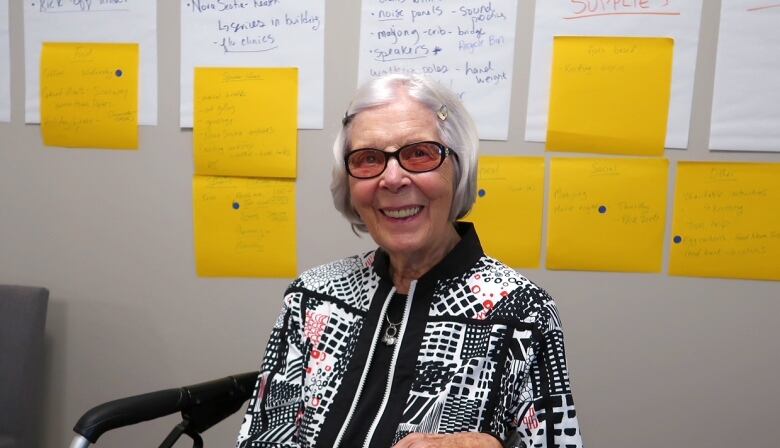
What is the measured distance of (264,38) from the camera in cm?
172

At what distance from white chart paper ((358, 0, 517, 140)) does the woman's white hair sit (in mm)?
512

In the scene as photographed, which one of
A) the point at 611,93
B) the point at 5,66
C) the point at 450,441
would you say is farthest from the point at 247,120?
the point at 450,441

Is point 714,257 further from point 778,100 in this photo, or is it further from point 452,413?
point 452,413

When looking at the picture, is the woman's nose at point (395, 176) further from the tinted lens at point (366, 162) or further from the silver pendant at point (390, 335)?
the silver pendant at point (390, 335)

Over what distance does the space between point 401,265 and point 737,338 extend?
1.03 m

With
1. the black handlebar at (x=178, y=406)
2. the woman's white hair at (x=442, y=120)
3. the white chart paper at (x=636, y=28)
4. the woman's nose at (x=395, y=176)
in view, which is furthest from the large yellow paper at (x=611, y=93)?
the black handlebar at (x=178, y=406)

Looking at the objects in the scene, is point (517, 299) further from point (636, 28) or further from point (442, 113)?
point (636, 28)

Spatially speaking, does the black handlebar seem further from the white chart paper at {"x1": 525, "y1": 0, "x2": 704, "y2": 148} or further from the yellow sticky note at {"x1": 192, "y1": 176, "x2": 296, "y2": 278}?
the white chart paper at {"x1": 525, "y1": 0, "x2": 704, "y2": 148}

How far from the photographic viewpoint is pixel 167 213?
182 centimetres

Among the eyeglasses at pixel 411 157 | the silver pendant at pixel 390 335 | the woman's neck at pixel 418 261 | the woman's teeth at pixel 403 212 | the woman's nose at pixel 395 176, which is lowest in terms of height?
the silver pendant at pixel 390 335

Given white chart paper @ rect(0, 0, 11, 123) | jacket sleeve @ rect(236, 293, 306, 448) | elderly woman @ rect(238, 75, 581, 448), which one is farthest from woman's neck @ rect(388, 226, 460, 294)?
white chart paper @ rect(0, 0, 11, 123)

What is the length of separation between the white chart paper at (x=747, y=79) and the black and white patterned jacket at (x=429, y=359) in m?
0.85

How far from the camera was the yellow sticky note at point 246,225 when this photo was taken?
1.77 m

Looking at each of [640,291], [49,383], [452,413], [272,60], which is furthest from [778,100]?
[49,383]
